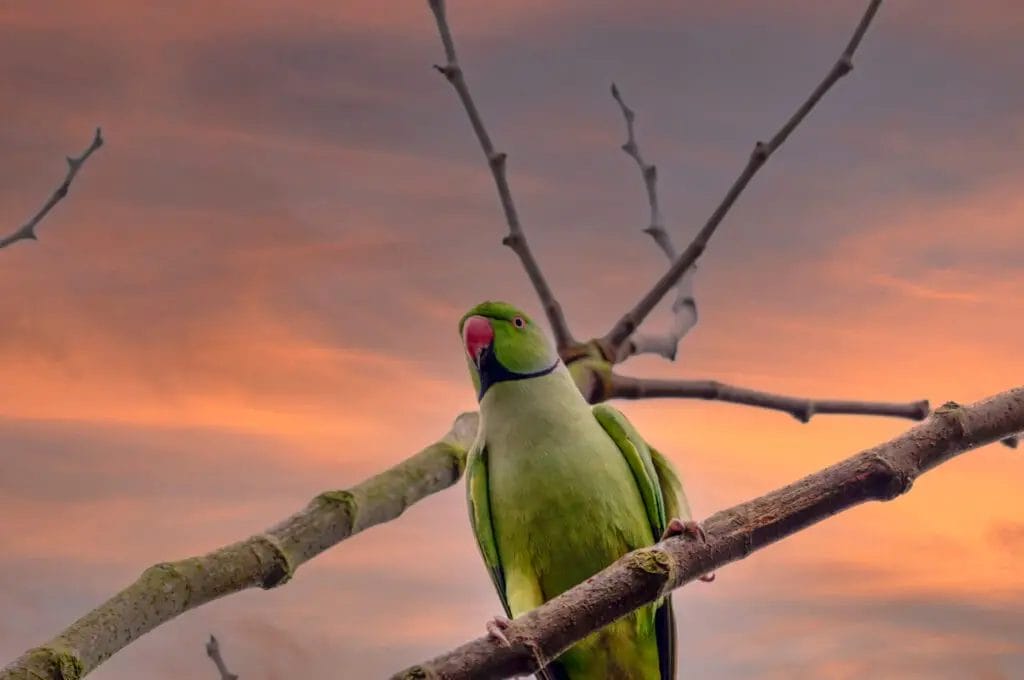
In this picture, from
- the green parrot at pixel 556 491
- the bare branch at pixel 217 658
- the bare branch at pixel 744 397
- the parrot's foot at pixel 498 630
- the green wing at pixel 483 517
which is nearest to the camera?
the parrot's foot at pixel 498 630

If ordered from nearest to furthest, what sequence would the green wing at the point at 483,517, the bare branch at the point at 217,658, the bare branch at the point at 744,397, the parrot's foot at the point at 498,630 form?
1. the parrot's foot at the point at 498,630
2. the bare branch at the point at 217,658
3. the green wing at the point at 483,517
4. the bare branch at the point at 744,397

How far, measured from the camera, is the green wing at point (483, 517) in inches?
142

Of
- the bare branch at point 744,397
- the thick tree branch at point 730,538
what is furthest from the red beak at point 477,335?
the thick tree branch at point 730,538

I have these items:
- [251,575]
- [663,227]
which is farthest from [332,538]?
[663,227]

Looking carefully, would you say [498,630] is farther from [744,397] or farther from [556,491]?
[744,397]

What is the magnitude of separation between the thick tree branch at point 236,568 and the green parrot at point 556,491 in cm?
27

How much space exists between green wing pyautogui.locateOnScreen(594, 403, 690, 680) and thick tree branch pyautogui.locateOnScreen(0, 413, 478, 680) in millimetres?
570

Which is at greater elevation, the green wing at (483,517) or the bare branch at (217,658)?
the green wing at (483,517)

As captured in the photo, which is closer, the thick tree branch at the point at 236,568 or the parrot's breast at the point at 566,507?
the thick tree branch at the point at 236,568

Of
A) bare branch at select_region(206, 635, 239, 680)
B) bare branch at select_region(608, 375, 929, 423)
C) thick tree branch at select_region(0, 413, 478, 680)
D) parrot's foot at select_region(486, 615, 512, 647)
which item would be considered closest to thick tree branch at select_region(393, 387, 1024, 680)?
parrot's foot at select_region(486, 615, 512, 647)

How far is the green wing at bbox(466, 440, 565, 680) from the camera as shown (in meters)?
3.62

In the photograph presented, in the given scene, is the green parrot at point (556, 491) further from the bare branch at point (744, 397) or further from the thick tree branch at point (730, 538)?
the thick tree branch at point (730, 538)

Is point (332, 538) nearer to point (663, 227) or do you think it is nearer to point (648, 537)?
point (648, 537)

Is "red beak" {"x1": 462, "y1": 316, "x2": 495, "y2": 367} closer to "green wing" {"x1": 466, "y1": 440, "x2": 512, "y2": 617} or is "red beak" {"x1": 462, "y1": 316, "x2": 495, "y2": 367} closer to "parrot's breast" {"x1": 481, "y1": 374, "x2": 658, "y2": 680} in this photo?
"parrot's breast" {"x1": 481, "y1": 374, "x2": 658, "y2": 680}
